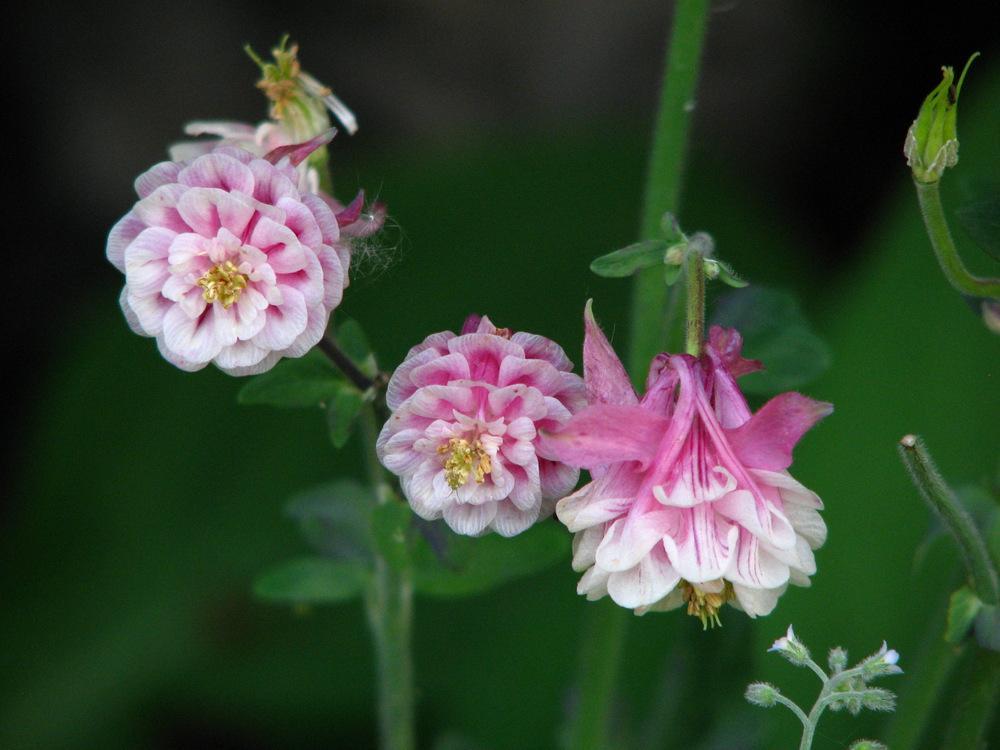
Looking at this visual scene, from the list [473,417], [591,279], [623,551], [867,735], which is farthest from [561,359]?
[591,279]

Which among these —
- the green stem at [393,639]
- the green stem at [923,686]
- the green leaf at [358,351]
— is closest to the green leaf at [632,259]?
the green leaf at [358,351]

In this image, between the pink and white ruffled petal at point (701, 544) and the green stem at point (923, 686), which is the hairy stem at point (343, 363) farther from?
the green stem at point (923, 686)

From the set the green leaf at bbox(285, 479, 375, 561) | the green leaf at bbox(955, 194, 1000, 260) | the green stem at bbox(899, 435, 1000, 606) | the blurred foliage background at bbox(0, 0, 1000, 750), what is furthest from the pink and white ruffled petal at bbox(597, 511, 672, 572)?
the blurred foliage background at bbox(0, 0, 1000, 750)

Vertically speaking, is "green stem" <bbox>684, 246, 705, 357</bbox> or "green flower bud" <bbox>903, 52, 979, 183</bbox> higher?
"green flower bud" <bbox>903, 52, 979, 183</bbox>

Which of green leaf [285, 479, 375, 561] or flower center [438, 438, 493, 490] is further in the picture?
green leaf [285, 479, 375, 561]

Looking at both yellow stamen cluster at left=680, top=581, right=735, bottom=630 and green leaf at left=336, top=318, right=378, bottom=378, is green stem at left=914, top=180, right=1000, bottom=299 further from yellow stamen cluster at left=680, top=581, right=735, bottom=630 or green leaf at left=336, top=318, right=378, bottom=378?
green leaf at left=336, top=318, right=378, bottom=378

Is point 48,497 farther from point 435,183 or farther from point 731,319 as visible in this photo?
point 731,319
